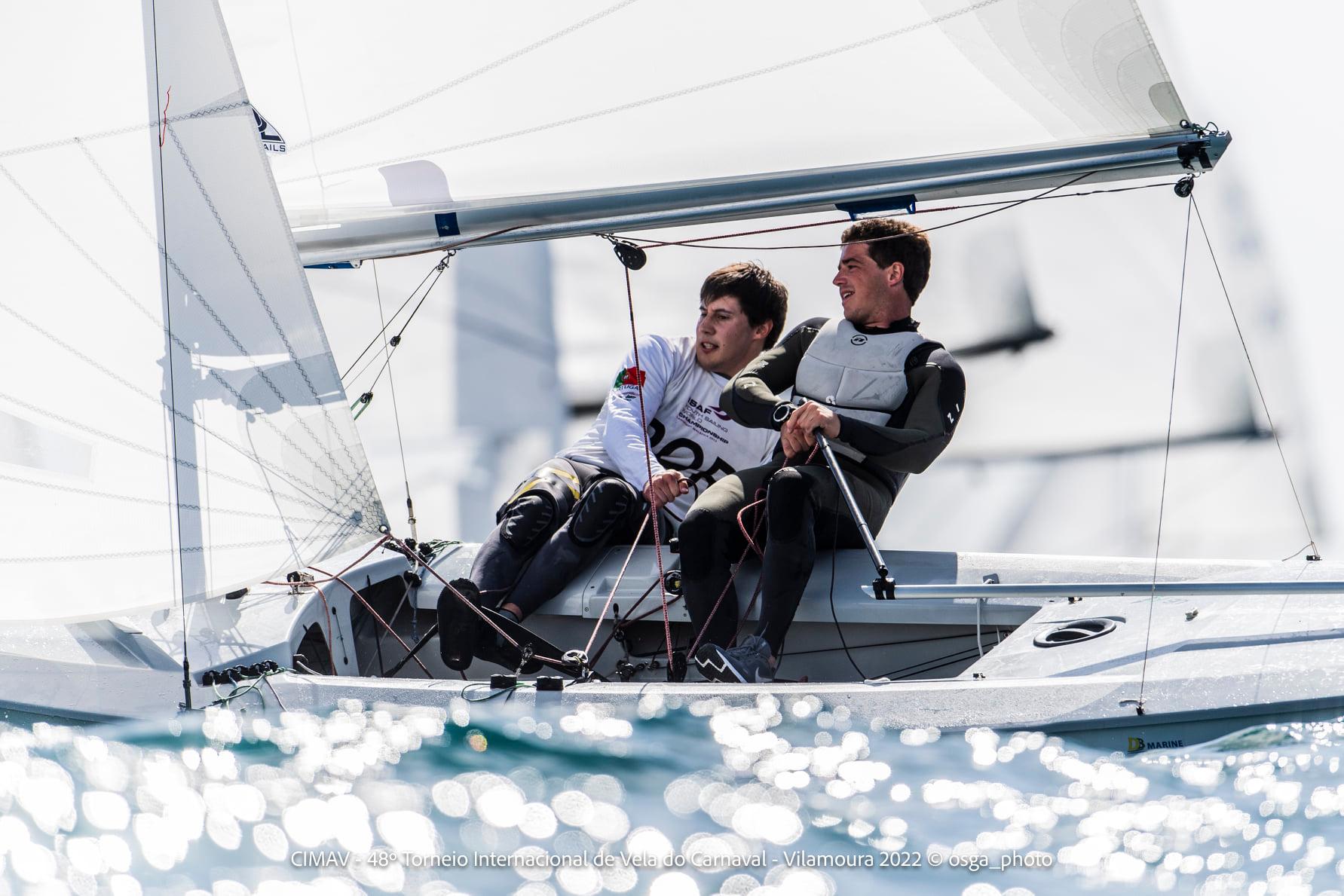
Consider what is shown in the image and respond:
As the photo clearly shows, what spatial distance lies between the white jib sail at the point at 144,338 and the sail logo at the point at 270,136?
348 mm

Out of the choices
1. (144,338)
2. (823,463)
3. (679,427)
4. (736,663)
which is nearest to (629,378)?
(679,427)

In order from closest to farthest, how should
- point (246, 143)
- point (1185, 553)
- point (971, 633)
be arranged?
1. point (246, 143)
2. point (971, 633)
3. point (1185, 553)

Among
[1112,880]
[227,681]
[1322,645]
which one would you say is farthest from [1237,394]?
[227,681]

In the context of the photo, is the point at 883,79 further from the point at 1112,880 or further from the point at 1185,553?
the point at 1185,553

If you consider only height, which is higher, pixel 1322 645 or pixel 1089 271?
pixel 1089 271

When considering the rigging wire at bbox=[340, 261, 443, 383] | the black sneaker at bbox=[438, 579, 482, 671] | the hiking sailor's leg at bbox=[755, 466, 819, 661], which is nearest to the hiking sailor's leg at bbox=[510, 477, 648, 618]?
the black sneaker at bbox=[438, 579, 482, 671]

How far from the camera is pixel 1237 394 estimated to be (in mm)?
4059

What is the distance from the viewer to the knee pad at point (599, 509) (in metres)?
2.99

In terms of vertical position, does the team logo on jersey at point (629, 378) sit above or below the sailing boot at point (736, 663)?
above

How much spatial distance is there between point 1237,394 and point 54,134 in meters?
3.17

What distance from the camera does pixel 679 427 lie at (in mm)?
3146

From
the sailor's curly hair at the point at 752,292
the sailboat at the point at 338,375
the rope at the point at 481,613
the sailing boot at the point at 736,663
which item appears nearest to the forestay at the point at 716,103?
Answer: the sailboat at the point at 338,375

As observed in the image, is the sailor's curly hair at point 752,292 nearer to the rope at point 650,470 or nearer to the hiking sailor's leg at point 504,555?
the rope at point 650,470

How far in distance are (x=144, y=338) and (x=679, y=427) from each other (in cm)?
118
